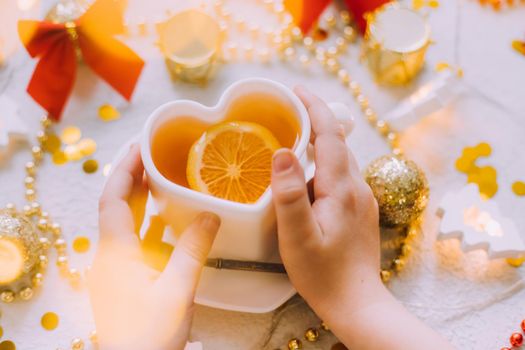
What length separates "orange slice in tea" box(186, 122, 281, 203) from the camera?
68cm

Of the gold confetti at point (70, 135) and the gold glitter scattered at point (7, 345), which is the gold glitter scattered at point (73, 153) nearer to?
the gold confetti at point (70, 135)

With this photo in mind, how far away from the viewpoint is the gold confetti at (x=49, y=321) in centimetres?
77

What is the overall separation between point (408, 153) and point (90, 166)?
447mm

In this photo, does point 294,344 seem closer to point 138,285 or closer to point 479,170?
point 138,285

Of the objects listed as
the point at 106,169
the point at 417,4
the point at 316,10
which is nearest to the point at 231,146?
the point at 106,169

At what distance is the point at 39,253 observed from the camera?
0.79 meters

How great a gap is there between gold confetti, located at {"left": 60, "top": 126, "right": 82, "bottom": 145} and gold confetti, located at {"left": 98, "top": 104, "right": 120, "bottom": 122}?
4 cm

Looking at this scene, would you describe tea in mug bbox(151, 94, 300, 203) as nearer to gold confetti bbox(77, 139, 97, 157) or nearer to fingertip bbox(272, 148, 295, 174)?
fingertip bbox(272, 148, 295, 174)

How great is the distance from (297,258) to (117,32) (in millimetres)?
444

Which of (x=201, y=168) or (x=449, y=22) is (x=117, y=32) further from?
(x=449, y=22)

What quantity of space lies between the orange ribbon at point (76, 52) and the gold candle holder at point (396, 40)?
336mm

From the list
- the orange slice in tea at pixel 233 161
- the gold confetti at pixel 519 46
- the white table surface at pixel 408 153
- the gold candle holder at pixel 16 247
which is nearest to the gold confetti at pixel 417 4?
the white table surface at pixel 408 153

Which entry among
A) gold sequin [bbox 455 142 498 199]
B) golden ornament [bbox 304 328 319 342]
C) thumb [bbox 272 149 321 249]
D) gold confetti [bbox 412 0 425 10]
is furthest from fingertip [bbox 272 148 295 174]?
gold confetti [bbox 412 0 425 10]

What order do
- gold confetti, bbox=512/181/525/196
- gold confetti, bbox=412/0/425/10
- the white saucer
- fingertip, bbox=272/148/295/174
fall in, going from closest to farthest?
fingertip, bbox=272/148/295/174 < the white saucer < gold confetti, bbox=512/181/525/196 < gold confetti, bbox=412/0/425/10
